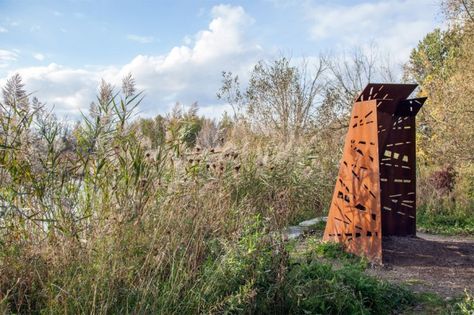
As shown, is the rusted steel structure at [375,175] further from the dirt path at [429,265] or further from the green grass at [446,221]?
the green grass at [446,221]

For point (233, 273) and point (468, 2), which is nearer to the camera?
point (233, 273)

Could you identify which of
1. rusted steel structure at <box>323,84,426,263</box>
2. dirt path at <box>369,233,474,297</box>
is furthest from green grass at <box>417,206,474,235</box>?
dirt path at <box>369,233,474,297</box>

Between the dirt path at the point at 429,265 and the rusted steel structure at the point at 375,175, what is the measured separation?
1.11ft

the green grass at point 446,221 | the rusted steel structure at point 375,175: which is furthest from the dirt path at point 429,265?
the green grass at point 446,221

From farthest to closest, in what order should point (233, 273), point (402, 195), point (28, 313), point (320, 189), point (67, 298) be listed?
point (320, 189), point (402, 195), point (233, 273), point (28, 313), point (67, 298)

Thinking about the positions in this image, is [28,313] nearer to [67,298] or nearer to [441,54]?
[67,298]

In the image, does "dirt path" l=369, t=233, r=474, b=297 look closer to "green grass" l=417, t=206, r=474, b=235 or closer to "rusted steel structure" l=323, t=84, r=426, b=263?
"rusted steel structure" l=323, t=84, r=426, b=263

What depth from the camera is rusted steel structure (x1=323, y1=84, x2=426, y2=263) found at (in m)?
5.45

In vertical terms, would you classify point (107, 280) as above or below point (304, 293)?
above

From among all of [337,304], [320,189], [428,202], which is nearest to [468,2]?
[428,202]

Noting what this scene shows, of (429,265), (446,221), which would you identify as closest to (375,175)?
(429,265)

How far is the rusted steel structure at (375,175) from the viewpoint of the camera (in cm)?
545

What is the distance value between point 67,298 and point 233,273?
1024 millimetres

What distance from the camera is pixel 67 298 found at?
2.70 meters
